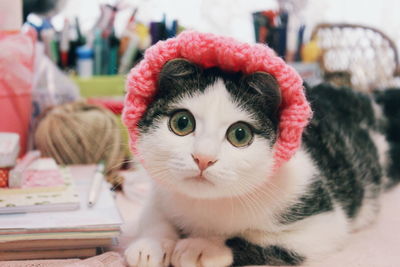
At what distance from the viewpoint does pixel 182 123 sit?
2.18ft

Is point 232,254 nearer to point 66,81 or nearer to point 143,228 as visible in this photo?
point 143,228

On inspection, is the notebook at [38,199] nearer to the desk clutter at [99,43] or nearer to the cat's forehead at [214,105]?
the cat's forehead at [214,105]

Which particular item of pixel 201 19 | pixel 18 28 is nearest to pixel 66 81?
pixel 18 28

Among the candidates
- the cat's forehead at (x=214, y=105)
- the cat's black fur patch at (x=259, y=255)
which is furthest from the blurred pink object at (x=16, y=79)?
the cat's black fur patch at (x=259, y=255)

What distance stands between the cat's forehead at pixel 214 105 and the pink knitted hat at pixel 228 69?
1.9 inches

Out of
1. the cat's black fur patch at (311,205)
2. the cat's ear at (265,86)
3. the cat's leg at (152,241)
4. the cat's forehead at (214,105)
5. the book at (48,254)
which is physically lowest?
the book at (48,254)

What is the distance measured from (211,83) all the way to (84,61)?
953mm

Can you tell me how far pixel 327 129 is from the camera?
39.8 inches

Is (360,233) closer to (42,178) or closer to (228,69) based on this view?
(228,69)

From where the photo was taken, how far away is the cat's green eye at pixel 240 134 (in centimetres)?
65

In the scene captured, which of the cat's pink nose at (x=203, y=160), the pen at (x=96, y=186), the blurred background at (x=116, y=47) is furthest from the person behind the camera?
the blurred background at (x=116, y=47)

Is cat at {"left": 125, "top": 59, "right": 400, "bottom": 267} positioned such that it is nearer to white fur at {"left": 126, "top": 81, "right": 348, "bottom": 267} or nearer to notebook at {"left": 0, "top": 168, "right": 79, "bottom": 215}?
white fur at {"left": 126, "top": 81, "right": 348, "bottom": 267}

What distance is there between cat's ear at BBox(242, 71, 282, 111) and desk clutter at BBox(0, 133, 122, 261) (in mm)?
299

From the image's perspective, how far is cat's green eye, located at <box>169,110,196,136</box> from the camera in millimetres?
660
